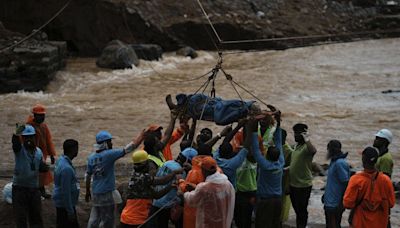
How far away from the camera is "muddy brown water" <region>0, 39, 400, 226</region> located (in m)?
15.6

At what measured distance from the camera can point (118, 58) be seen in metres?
23.5

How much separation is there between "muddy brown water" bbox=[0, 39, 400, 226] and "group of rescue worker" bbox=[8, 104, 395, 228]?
212 centimetres

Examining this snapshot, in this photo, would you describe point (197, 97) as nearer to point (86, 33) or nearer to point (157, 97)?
point (157, 97)

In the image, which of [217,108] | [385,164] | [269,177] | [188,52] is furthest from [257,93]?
[269,177]

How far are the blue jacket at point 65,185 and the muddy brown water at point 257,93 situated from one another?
12.2 feet

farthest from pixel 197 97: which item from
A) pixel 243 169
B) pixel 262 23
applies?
pixel 262 23

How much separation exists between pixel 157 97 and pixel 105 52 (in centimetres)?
521

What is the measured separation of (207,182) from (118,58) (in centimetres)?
1749

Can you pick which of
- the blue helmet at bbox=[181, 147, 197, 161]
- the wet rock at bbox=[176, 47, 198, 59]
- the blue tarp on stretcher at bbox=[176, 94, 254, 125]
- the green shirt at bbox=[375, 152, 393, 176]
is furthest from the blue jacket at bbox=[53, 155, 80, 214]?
the wet rock at bbox=[176, 47, 198, 59]

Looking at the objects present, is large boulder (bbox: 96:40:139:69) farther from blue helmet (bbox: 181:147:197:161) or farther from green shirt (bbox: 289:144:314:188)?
blue helmet (bbox: 181:147:197:161)

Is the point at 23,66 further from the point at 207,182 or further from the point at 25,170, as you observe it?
the point at 207,182

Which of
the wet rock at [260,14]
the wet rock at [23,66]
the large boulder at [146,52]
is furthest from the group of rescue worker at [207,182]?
the wet rock at [260,14]

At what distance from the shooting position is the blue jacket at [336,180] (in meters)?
7.47

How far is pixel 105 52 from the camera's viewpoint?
78.7 ft
